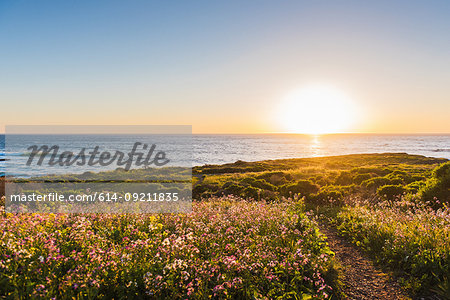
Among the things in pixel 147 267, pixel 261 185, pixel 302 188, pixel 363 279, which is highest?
pixel 147 267

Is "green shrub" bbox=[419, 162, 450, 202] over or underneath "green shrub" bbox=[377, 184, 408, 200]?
over

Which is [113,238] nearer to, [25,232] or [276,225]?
[25,232]

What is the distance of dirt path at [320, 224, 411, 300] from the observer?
5.50 m

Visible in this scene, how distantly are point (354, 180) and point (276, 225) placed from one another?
1386 cm

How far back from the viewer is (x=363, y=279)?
6.12m

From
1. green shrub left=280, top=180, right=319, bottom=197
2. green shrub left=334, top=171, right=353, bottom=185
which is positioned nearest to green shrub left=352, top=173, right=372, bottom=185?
green shrub left=334, top=171, right=353, bottom=185

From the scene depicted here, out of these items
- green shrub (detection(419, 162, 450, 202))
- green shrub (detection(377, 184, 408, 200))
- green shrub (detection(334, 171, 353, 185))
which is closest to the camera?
green shrub (detection(419, 162, 450, 202))

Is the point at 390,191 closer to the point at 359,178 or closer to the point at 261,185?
the point at 359,178

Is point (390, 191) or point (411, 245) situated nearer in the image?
point (411, 245)

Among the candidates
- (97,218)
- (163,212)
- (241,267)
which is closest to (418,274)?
(241,267)

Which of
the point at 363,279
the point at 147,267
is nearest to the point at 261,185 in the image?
the point at 363,279

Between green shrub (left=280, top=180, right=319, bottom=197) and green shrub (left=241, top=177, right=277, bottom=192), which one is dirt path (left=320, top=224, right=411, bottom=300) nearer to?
green shrub (left=280, top=180, right=319, bottom=197)

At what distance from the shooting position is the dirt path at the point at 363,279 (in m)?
5.50

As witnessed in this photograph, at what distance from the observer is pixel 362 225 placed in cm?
861
